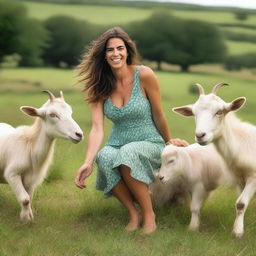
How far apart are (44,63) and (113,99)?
→ 38.2 feet

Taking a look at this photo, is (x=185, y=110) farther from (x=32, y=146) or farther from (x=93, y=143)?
(x=32, y=146)

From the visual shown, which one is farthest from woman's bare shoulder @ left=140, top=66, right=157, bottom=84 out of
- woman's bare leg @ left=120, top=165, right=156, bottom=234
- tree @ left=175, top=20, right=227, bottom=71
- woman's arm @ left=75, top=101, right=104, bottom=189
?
tree @ left=175, top=20, right=227, bottom=71

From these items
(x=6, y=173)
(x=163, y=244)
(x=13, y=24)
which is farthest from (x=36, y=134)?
(x=13, y=24)

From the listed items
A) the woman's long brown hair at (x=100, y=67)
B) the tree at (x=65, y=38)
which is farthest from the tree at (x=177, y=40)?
the woman's long brown hair at (x=100, y=67)

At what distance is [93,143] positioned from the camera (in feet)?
17.8

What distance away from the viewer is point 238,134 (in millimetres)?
5156

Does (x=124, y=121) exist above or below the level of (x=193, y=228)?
above

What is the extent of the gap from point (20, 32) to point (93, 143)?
13376 mm

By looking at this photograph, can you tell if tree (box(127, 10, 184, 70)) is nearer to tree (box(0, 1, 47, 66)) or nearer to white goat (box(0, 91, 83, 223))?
tree (box(0, 1, 47, 66))

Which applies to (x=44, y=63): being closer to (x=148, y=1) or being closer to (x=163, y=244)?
(x=148, y=1)

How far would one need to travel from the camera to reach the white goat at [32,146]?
517 centimetres

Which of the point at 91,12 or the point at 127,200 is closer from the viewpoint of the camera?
the point at 127,200

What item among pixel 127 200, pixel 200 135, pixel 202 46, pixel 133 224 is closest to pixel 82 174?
pixel 127 200

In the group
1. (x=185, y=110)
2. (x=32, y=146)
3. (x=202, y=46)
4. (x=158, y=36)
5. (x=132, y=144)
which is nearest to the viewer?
(x=185, y=110)
